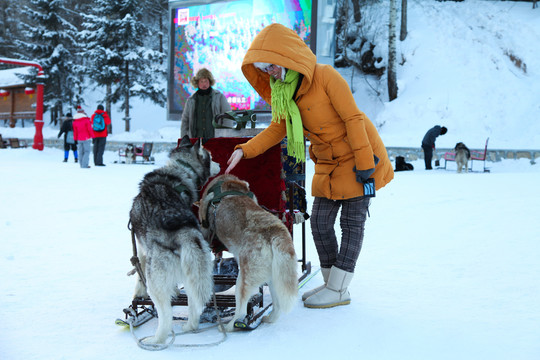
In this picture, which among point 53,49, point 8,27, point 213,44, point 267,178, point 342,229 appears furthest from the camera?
point 8,27

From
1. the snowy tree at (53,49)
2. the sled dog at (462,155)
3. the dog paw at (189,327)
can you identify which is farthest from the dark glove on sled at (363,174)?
the snowy tree at (53,49)

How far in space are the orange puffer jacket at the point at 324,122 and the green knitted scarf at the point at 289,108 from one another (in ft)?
0.24

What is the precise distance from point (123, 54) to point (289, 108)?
2595 centimetres

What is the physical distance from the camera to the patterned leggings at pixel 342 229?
3.11 m

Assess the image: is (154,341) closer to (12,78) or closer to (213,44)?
(213,44)

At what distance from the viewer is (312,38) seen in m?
10.1

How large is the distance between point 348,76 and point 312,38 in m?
15.2

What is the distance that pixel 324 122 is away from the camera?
298 cm

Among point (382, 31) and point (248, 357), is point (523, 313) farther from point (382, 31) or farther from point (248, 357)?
point (382, 31)

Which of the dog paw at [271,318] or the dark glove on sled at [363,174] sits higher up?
the dark glove on sled at [363,174]

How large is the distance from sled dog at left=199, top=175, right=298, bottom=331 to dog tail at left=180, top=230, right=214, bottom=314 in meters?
0.20

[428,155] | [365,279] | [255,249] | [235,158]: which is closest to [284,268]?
[255,249]

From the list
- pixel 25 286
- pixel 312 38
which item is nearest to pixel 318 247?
pixel 25 286

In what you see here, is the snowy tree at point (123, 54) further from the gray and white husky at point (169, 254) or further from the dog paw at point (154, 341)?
the dog paw at point (154, 341)
